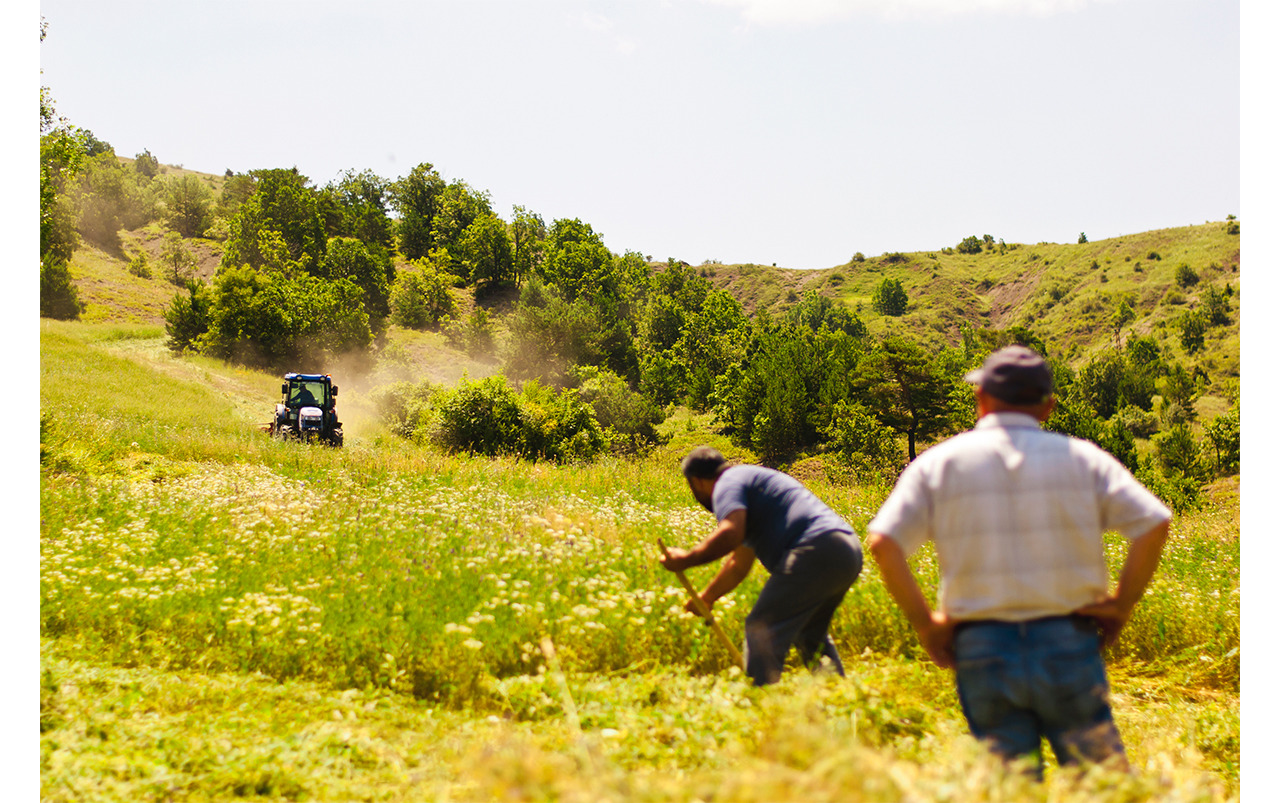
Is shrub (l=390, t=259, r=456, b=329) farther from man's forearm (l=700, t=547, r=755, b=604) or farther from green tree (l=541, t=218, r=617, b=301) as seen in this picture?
man's forearm (l=700, t=547, r=755, b=604)

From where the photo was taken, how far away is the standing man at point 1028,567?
2641mm

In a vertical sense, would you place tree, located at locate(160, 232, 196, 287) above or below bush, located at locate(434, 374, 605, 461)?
above

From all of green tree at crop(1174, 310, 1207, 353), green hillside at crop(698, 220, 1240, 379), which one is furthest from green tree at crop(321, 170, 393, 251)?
green tree at crop(1174, 310, 1207, 353)

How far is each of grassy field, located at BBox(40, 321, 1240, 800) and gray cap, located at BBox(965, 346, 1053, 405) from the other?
1.29m

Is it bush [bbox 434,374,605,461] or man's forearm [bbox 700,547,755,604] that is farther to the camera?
bush [bbox 434,374,605,461]

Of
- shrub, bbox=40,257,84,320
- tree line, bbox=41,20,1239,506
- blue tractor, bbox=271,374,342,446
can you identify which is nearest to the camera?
blue tractor, bbox=271,374,342,446

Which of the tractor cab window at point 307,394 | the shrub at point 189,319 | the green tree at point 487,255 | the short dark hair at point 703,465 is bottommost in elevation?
the short dark hair at point 703,465

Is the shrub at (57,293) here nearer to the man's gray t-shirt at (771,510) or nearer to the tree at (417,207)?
the tree at (417,207)

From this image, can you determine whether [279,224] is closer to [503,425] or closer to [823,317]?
[503,425]

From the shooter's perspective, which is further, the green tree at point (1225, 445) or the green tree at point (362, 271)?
the green tree at point (362, 271)

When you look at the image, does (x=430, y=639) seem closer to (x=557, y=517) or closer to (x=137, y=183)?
(x=557, y=517)

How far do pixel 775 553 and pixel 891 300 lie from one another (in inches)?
5828

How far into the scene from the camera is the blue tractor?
864 inches

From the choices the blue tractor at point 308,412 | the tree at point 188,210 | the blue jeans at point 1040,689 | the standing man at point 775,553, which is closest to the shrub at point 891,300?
the tree at point 188,210
